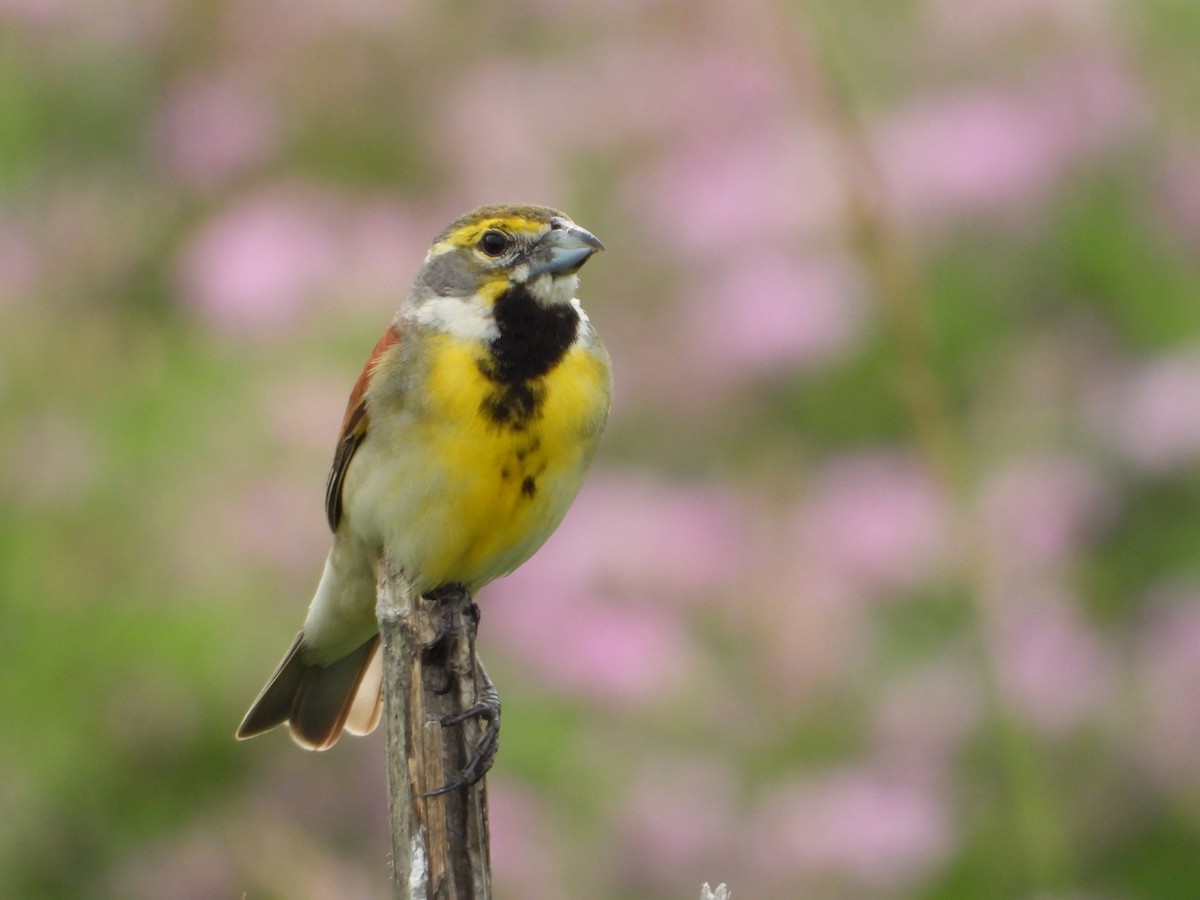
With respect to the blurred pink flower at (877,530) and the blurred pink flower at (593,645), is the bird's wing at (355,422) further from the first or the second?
the blurred pink flower at (877,530)

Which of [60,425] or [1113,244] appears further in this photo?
[1113,244]

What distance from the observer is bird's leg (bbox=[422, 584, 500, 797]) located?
3186 millimetres

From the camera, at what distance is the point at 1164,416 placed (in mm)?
6148

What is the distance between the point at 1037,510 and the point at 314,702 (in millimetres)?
2648

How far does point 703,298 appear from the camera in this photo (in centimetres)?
707

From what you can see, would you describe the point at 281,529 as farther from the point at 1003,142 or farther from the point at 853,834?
the point at 1003,142

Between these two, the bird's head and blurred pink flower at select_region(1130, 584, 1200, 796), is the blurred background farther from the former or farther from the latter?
the bird's head

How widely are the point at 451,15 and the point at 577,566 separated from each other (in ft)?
10.5

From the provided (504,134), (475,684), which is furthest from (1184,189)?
(475,684)

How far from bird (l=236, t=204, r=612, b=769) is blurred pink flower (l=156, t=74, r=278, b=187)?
10.8 feet

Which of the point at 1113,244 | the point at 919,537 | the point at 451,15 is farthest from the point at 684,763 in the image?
the point at 451,15

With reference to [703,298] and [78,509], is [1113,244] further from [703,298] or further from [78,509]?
[78,509]

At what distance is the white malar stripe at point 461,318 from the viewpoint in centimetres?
398

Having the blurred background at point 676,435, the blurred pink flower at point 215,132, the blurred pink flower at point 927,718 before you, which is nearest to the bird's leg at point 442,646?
the blurred background at point 676,435
